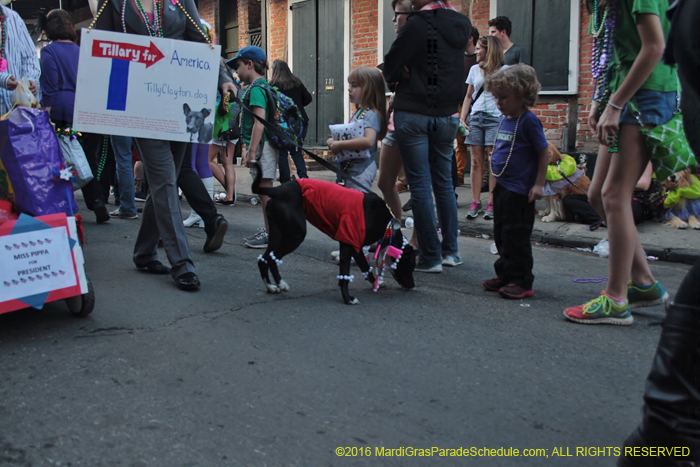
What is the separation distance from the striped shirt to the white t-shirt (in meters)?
4.56

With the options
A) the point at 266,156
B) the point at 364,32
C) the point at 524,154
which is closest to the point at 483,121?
the point at 266,156

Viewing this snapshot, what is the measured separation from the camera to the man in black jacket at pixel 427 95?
449 cm

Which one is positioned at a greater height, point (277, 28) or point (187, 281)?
point (277, 28)

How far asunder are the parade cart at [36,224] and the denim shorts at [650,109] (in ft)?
9.55

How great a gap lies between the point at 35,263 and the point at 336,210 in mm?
1671

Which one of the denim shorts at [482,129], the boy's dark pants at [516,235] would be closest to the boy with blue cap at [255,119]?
the boy's dark pants at [516,235]

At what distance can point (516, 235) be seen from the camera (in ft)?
13.6

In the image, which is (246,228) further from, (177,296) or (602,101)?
(602,101)

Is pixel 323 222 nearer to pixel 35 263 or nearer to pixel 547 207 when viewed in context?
pixel 35 263

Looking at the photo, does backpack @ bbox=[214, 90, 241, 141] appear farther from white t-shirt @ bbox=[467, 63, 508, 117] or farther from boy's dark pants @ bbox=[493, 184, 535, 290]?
boy's dark pants @ bbox=[493, 184, 535, 290]

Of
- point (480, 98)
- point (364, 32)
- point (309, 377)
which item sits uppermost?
point (364, 32)

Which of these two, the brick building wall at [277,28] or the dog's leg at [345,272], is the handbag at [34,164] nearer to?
the dog's leg at [345,272]

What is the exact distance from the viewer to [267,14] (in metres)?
14.4

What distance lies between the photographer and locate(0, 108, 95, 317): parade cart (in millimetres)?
3125
